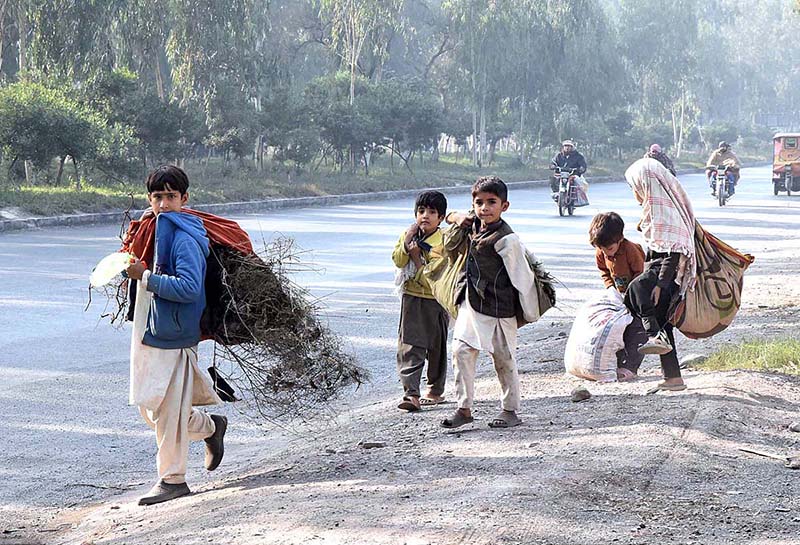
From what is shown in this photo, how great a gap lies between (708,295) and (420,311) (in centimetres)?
160

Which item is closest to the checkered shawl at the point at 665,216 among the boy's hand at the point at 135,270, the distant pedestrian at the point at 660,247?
the distant pedestrian at the point at 660,247

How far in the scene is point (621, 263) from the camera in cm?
722

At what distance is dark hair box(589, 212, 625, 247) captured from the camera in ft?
22.4

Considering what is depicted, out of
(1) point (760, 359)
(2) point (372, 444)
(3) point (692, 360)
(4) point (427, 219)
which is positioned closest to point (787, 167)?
(3) point (692, 360)

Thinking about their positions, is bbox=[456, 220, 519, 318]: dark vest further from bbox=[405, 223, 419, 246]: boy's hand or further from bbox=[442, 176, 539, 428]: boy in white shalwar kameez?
bbox=[405, 223, 419, 246]: boy's hand

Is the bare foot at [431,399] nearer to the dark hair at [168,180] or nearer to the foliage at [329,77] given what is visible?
the dark hair at [168,180]

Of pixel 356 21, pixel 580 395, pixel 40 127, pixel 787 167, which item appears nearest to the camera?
pixel 580 395

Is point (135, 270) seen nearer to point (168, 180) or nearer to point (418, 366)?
point (168, 180)

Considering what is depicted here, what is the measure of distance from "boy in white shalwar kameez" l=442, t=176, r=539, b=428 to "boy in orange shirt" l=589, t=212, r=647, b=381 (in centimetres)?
96

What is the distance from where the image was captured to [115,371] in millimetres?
8359

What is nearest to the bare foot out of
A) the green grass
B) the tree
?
the green grass

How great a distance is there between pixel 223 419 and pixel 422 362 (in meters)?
1.60

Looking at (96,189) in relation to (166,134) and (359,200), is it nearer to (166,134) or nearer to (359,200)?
(166,134)

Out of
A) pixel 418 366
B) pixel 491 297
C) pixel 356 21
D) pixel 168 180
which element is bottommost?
pixel 418 366
